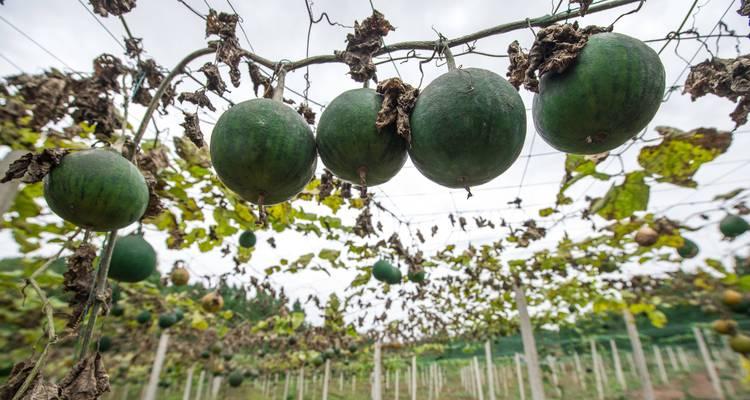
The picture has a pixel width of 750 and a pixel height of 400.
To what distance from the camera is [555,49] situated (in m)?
1.67

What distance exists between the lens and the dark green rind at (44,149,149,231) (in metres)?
1.84

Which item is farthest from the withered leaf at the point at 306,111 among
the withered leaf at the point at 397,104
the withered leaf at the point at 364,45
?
the withered leaf at the point at 397,104

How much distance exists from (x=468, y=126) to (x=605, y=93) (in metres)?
0.58

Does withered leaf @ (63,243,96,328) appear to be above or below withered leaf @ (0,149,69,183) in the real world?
below

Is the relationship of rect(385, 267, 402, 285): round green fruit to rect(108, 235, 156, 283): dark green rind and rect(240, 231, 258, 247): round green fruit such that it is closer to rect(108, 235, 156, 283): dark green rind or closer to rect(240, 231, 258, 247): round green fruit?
rect(240, 231, 258, 247): round green fruit

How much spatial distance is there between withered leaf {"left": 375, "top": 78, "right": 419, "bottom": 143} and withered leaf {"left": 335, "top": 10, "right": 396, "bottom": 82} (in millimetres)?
344

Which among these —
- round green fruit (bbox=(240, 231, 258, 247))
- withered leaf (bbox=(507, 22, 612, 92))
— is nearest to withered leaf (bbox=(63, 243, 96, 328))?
withered leaf (bbox=(507, 22, 612, 92))

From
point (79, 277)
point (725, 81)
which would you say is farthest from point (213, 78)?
point (725, 81)

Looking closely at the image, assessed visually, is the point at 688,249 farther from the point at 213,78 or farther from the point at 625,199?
the point at 213,78

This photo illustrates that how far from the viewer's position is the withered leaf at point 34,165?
5.96 ft

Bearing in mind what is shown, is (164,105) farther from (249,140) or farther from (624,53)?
(624,53)

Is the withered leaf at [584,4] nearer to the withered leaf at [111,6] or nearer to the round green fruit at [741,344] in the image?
the withered leaf at [111,6]

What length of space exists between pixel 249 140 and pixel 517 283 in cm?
1104

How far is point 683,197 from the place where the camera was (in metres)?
9.55
